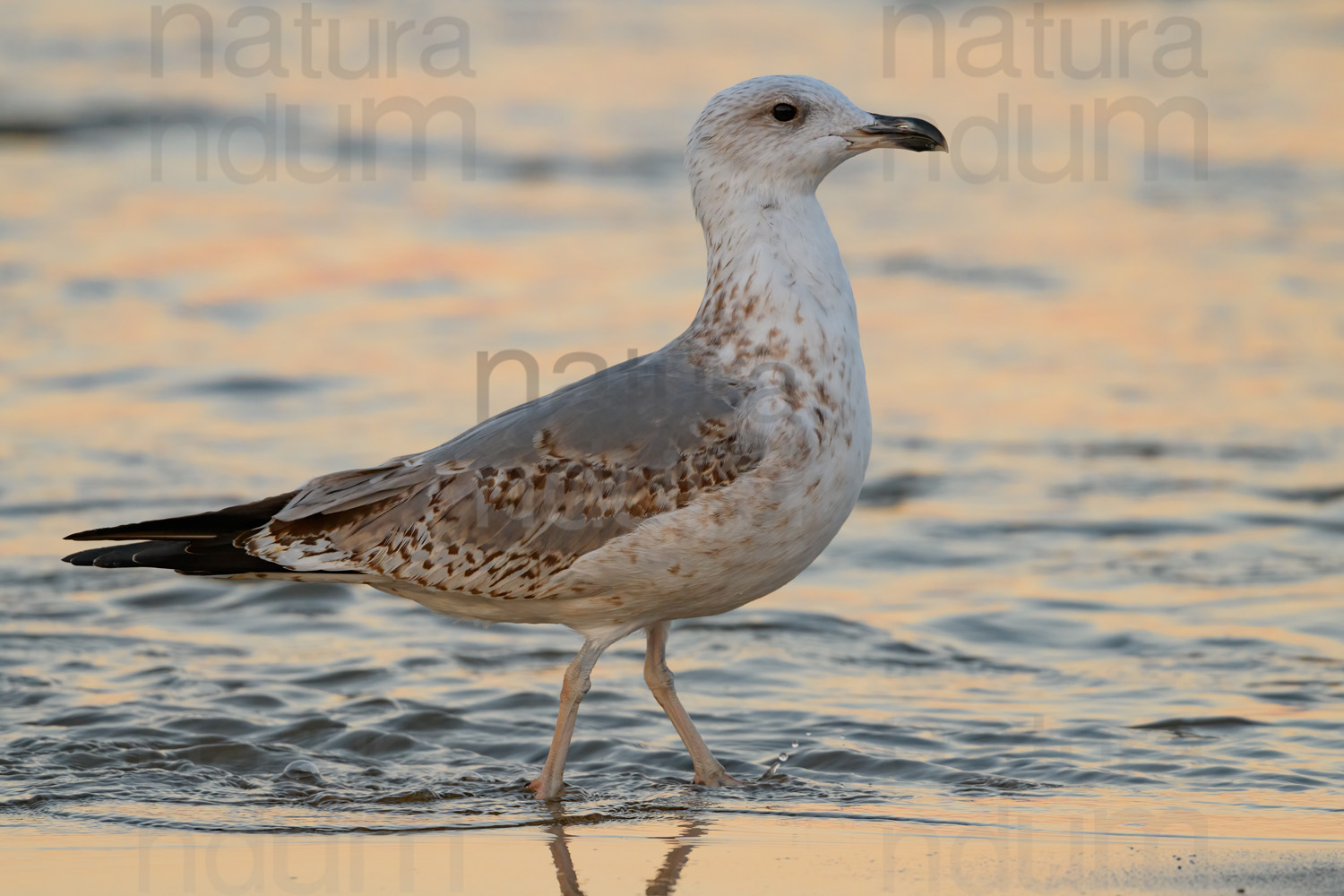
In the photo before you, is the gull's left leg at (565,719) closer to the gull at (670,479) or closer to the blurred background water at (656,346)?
the gull at (670,479)

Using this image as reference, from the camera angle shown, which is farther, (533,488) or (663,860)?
(533,488)

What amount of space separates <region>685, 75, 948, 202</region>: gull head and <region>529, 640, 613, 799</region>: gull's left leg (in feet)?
5.42

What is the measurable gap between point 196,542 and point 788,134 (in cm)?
243

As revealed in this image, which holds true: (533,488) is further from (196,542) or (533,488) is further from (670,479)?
(196,542)

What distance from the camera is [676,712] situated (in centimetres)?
624

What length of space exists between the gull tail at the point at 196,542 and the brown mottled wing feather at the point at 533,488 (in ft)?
0.22

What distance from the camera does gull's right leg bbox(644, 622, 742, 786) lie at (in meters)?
6.13

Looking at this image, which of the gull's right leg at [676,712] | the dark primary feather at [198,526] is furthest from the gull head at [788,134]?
the dark primary feather at [198,526]

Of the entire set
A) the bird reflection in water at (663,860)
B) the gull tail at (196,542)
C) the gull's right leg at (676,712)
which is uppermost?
the gull tail at (196,542)

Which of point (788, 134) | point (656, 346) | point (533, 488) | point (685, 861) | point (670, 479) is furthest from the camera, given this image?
point (656, 346)

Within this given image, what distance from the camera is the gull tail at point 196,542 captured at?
6.15 m

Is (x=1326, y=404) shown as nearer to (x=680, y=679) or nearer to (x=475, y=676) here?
(x=680, y=679)

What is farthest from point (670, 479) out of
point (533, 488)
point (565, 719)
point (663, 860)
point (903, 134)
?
point (903, 134)

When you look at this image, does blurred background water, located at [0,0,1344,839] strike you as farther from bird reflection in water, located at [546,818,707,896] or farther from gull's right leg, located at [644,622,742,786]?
bird reflection in water, located at [546,818,707,896]
